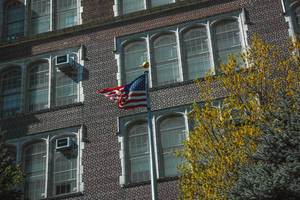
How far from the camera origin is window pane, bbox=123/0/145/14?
2745 cm

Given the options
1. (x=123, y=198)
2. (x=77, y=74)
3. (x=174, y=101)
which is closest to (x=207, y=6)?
(x=174, y=101)

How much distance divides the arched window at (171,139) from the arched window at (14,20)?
1006 centimetres

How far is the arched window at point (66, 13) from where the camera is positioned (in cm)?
2831

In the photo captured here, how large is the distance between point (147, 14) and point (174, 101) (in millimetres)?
5102

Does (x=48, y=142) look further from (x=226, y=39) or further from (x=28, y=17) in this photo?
(x=226, y=39)

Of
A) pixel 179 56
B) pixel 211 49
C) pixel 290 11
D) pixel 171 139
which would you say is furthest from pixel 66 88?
pixel 290 11

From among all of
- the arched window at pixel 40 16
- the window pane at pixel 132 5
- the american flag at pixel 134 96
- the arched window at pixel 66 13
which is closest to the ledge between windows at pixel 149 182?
the american flag at pixel 134 96

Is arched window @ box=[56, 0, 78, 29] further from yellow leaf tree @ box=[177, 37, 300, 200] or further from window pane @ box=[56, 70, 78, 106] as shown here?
yellow leaf tree @ box=[177, 37, 300, 200]

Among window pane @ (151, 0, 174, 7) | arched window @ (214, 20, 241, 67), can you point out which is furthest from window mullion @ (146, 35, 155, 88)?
arched window @ (214, 20, 241, 67)

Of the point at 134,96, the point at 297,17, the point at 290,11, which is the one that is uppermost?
the point at 290,11

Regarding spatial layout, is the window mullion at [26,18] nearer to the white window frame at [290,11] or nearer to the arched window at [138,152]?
the arched window at [138,152]

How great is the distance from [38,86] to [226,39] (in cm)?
932

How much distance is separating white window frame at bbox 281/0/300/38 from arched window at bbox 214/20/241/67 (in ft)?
7.20

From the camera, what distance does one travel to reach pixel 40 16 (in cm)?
2911
